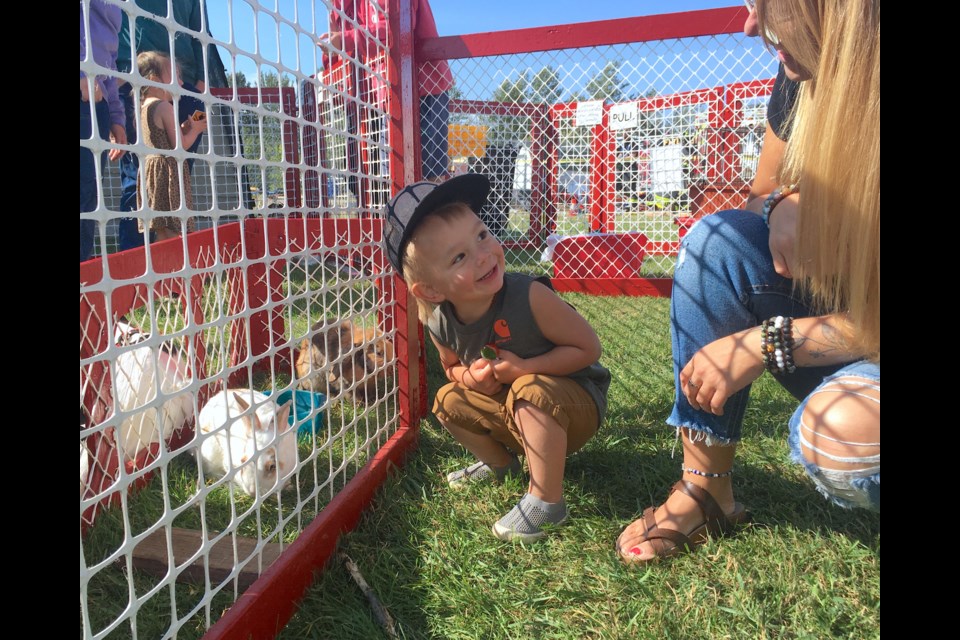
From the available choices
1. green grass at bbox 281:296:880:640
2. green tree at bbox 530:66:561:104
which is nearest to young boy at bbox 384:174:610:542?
green grass at bbox 281:296:880:640

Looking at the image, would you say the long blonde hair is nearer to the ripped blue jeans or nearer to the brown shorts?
the ripped blue jeans

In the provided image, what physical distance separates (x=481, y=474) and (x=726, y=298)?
0.81m

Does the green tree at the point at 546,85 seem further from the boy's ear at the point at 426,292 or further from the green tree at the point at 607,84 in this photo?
the boy's ear at the point at 426,292

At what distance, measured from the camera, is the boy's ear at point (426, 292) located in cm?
152

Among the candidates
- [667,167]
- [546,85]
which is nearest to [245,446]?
[546,85]

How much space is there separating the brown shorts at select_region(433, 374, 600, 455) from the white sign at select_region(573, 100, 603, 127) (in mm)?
2917

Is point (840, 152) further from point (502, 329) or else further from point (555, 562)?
point (555, 562)

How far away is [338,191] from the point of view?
1.65 m

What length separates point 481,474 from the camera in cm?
171

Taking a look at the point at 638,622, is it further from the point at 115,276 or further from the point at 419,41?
the point at 419,41

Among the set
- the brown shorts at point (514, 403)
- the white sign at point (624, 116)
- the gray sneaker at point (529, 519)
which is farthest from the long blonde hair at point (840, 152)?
the white sign at point (624, 116)

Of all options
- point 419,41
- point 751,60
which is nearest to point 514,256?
point 751,60

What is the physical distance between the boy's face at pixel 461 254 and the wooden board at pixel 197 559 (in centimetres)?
66
